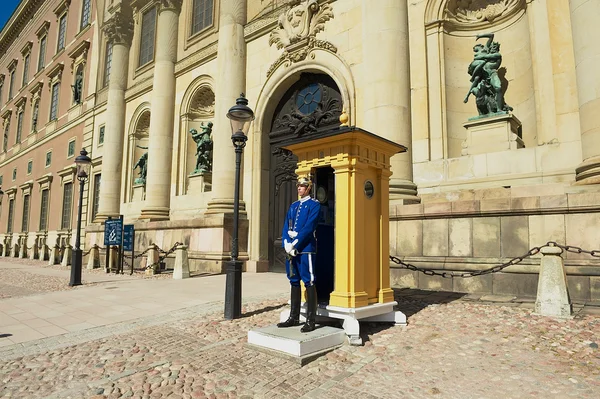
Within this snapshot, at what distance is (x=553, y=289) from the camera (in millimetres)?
5383

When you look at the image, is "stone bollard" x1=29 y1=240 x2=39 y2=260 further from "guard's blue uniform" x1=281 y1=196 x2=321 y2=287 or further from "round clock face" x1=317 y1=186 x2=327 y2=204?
"guard's blue uniform" x1=281 y1=196 x2=321 y2=287

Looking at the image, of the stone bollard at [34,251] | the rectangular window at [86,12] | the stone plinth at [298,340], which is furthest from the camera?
the rectangular window at [86,12]

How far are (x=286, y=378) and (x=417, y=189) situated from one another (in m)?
7.12

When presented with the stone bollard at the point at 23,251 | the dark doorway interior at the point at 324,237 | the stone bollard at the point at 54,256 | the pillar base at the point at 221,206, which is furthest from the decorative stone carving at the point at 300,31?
the stone bollard at the point at 23,251

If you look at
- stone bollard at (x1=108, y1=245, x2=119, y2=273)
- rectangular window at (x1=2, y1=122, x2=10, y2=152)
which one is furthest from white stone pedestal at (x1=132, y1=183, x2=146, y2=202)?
rectangular window at (x1=2, y1=122, x2=10, y2=152)

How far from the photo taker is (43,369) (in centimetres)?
405

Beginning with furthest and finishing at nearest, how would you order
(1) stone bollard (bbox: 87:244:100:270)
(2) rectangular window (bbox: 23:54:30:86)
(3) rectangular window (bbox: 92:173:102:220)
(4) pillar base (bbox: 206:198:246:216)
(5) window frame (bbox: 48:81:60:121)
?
1. (2) rectangular window (bbox: 23:54:30:86)
2. (5) window frame (bbox: 48:81:60:121)
3. (3) rectangular window (bbox: 92:173:102:220)
4. (1) stone bollard (bbox: 87:244:100:270)
5. (4) pillar base (bbox: 206:198:246:216)

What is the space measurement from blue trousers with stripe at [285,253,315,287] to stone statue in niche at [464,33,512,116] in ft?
22.3

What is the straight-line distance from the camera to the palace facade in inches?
287

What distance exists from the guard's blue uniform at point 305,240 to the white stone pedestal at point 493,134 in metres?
6.11

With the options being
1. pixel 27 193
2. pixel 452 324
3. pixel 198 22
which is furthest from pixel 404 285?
pixel 27 193

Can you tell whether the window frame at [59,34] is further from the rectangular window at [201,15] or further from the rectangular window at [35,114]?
the rectangular window at [201,15]

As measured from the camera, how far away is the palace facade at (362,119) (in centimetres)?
729

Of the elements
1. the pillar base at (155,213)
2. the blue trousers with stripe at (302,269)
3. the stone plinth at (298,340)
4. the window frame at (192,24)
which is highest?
the window frame at (192,24)
